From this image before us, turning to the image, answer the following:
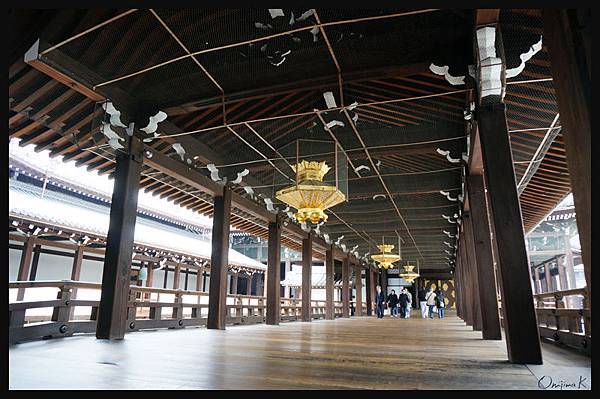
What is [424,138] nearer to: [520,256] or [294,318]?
[520,256]

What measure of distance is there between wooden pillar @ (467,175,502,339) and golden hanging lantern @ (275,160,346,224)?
7.12 ft

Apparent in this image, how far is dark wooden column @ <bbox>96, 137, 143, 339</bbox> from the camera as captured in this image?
520 cm

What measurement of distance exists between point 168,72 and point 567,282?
642 inches

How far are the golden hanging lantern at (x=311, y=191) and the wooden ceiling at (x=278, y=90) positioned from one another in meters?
0.52

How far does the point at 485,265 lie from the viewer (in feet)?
18.4

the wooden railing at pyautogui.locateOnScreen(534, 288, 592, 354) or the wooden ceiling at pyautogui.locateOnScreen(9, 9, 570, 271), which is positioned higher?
the wooden ceiling at pyautogui.locateOnScreen(9, 9, 570, 271)

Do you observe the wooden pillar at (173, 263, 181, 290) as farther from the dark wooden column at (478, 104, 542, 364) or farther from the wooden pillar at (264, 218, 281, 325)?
the dark wooden column at (478, 104, 542, 364)

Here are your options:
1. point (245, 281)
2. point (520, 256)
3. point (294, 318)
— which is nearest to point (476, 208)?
point (520, 256)

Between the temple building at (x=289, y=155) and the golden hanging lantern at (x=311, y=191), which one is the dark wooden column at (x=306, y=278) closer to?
the temple building at (x=289, y=155)

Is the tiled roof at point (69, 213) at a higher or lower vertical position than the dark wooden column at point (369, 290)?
higher

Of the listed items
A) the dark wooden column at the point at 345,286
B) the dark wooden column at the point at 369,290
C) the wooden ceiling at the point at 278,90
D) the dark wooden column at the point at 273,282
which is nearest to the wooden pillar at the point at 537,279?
the dark wooden column at the point at 369,290

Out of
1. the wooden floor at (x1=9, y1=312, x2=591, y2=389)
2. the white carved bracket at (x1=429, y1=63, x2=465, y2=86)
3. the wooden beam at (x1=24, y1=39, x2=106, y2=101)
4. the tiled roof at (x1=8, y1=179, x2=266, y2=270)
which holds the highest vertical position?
the wooden beam at (x1=24, y1=39, x2=106, y2=101)

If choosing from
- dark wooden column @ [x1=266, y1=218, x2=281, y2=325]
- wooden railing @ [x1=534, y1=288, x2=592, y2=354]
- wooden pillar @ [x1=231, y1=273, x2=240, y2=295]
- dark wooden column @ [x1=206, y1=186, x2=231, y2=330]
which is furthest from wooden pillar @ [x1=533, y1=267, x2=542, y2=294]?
dark wooden column @ [x1=206, y1=186, x2=231, y2=330]

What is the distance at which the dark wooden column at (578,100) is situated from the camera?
162 cm
